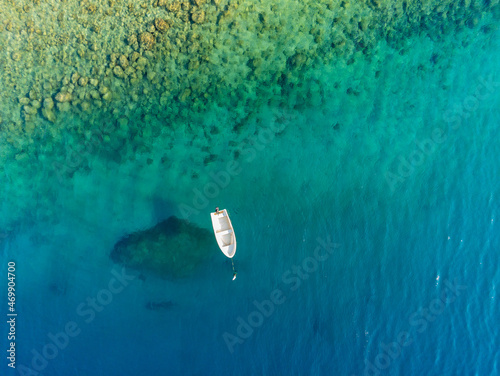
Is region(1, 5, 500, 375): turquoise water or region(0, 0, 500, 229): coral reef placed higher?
region(0, 0, 500, 229): coral reef

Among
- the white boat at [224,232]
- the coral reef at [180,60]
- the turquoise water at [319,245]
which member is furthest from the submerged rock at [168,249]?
the coral reef at [180,60]

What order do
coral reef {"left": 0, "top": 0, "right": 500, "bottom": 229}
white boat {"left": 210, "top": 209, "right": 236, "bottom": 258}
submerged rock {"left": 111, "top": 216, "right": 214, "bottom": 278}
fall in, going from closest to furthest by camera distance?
white boat {"left": 210, "top": 209, "right": 236, "bottom": 258}
submerged rock {"left": 111, "top": 216, "right": 214, "bottom": 278}
coral reef {"left": 0, "top": 0, "right": 500, "bottom": 229}

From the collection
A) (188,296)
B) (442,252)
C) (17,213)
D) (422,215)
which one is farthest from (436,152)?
(17,213)

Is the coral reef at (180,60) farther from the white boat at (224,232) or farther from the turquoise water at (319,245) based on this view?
the white boat at (224,232)

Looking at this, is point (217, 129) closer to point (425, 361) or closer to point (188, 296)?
point (188, 296)

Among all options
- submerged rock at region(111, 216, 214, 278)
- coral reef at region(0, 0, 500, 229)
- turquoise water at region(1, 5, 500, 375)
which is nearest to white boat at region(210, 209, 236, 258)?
turquoise water at region(1, 5, 500, 375)

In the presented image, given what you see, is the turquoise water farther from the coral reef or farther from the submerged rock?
the coral reef
